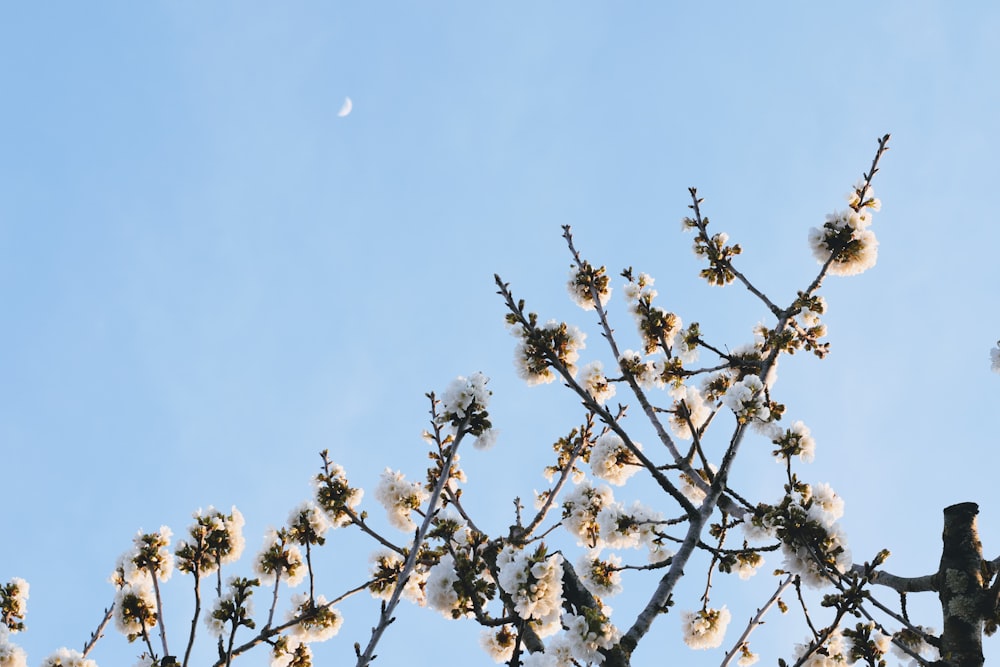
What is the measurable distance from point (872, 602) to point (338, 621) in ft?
15.4

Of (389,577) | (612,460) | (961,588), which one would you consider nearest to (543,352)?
(612,460)

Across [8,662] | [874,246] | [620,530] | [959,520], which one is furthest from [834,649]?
[8,662]

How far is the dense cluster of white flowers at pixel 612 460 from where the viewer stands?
7477mm

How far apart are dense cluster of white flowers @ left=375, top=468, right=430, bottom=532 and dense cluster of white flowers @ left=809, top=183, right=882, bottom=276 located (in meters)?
4.79

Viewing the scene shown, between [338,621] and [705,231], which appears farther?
[705,231]

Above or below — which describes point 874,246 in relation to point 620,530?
above

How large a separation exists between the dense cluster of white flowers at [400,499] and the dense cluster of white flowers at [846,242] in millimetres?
4792

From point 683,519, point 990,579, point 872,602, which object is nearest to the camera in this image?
point 872,602

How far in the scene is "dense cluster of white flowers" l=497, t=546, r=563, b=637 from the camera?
4.86 m

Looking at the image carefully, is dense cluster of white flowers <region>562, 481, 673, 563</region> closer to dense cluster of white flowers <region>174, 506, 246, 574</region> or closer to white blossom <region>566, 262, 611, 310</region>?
white blossom <region>566, 262, 611, 310</region>

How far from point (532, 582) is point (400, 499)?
8.99 feet

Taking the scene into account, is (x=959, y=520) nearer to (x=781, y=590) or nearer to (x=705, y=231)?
(x=781, y=590)

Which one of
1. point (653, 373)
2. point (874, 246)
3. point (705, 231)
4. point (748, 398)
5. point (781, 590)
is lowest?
point (781, 590)

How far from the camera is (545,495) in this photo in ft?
26.7
